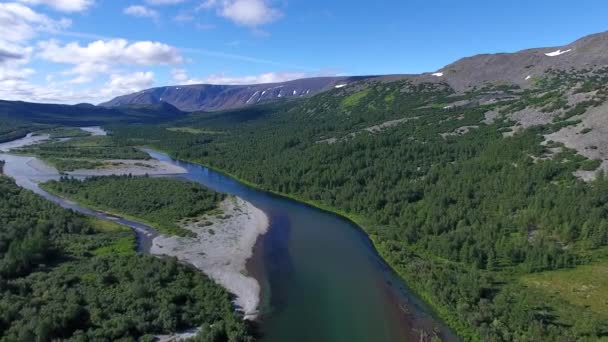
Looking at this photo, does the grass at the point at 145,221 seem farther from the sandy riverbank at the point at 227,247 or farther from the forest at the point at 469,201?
the forest at the point at 469,201

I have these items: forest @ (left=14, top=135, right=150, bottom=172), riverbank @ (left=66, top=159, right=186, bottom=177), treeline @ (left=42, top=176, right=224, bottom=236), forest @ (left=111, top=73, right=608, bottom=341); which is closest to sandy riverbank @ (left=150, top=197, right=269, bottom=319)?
treeline @ (left=42, top=176, right=224, bottom=236)

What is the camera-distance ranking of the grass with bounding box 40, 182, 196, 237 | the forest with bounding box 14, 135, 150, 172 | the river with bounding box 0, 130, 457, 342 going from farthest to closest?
the forest with bounding box 14, 135, 150, 172 → the grass with bounding box 40, 182, 196, 237 → the river with bounding box 0, 130, 457, 342

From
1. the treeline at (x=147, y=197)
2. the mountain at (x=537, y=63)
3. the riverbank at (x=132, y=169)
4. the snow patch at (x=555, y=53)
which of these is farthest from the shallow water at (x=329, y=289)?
the snow patch at (x=555, y=53)

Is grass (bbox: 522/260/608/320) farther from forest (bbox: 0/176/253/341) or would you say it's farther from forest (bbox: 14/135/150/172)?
forest (bbox: 14/135/150/172)

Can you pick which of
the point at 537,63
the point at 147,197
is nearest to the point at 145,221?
the point at 147,197

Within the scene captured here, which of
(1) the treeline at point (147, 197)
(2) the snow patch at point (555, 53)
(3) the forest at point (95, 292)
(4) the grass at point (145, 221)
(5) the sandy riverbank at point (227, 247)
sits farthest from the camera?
(2) the snow patch at point (555, 53)

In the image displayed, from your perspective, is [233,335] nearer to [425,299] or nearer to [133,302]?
[133,302]
